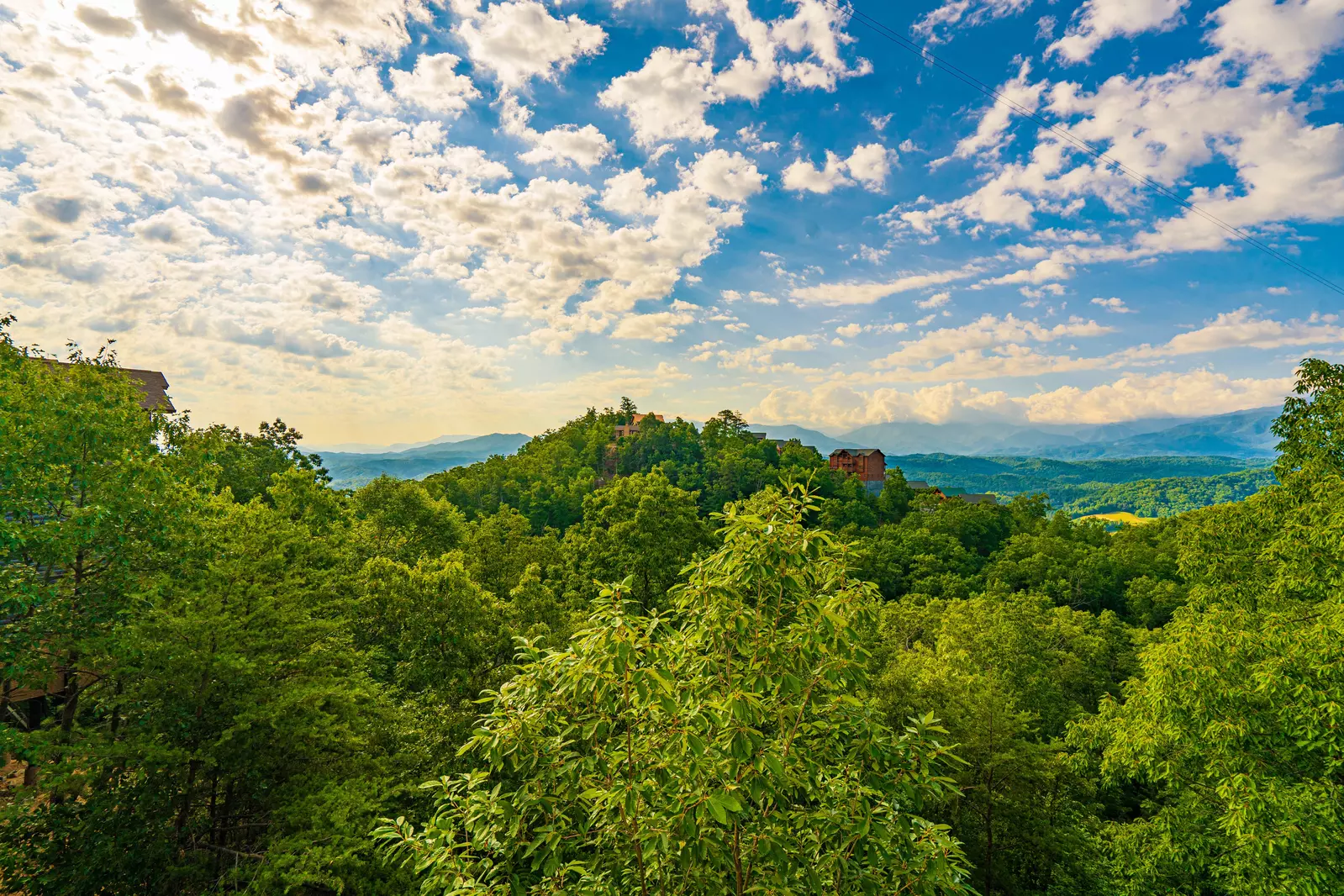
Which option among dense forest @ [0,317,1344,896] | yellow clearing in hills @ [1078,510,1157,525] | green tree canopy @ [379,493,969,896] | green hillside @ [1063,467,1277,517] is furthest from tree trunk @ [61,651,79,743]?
green hillside @ [1063,467,1277,517]

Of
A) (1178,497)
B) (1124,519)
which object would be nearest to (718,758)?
(1124,519)

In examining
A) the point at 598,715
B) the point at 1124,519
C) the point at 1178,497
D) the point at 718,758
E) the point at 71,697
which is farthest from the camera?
the point at 1178,497

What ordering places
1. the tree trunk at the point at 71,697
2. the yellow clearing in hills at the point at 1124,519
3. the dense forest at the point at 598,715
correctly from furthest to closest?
the yellow clearing in hills at the point at 1124,519
the tree trunk at the point at 71,697
the dense forest at the point at 598,715

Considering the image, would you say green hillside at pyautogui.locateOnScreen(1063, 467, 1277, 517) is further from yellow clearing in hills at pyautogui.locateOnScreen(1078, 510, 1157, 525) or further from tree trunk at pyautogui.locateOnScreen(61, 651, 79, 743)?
tree trunk at pyautogui.locateOnScreen(61, 651, 79, 743)

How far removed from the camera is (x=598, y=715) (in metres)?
4.85

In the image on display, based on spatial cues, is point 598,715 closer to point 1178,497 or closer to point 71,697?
point 71,697

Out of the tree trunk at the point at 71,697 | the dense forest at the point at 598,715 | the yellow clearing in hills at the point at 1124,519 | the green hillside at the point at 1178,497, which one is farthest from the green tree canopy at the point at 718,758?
the green hillside at the point at 1178,497

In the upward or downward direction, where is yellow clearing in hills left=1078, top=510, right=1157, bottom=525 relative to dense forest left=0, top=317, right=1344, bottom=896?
downward

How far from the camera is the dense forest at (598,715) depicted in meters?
4.56

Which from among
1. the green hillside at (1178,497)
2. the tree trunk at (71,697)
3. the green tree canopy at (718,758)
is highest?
the green tree canopy at (718,758)

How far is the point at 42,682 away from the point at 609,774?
44.2ft

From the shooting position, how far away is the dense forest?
4559 millimetres

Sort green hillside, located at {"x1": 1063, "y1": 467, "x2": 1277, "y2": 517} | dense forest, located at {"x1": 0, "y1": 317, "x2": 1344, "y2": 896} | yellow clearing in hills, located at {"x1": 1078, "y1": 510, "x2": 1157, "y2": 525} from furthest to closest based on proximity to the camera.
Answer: green hillside, located at {"x1": 1063, "y1": 467, "x2": 1277, "y2": 517}, yellow clearing in hills, located at {"x1": 1078, "y1": 510, "x2": 1157, "y2": 525}, dense forest, located at {"x1": 0, "y1": 317, "x2": 1344, "y2": 896}

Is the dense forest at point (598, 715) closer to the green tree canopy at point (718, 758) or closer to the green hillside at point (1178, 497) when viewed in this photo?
the green tree canopy at point (718, 758)
